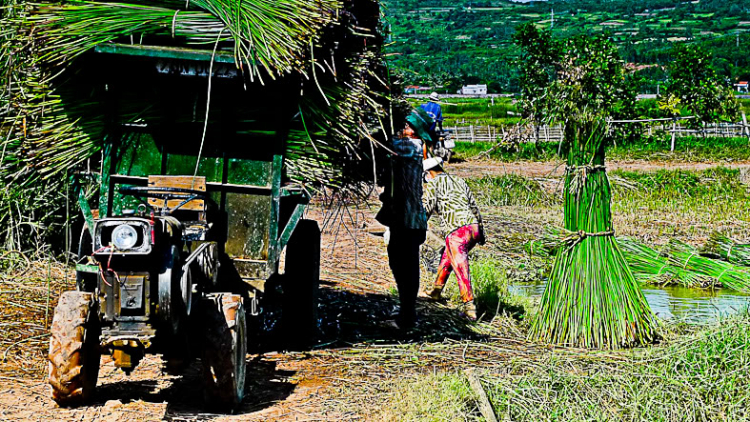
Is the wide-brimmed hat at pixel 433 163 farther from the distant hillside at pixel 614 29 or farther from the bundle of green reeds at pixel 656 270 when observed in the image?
the distant hillside at pixel 614 29

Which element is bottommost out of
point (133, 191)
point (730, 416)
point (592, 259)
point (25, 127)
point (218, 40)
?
point (730, 416)

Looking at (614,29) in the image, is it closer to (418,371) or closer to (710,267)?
(710,267)

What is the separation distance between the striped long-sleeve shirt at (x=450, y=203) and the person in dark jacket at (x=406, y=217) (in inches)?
39.7

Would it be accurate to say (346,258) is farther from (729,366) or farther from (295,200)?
(729,366)

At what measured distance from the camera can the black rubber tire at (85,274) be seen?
599 centimetres

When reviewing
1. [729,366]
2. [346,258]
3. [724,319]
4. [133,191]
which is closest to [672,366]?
[729,366]

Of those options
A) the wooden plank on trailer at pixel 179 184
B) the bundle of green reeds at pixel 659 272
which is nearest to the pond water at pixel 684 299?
the bundle of green reeds at pixel 659 272

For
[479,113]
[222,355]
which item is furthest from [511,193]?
[479,113]

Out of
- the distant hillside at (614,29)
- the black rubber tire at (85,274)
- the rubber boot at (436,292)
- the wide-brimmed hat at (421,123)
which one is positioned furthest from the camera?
the distant hillside at (614,29)

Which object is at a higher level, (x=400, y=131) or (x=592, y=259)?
(x=400, y=131)

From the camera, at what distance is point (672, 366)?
6.20 metres

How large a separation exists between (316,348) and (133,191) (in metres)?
2.02

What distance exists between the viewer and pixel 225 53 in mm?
5945

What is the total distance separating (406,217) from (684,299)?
14.2 ft
